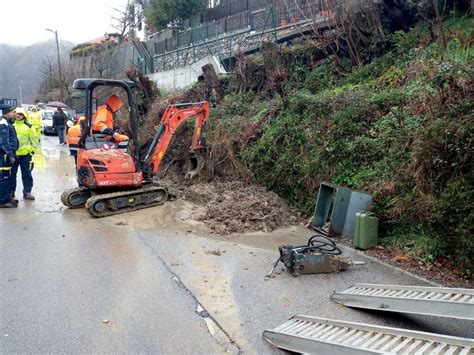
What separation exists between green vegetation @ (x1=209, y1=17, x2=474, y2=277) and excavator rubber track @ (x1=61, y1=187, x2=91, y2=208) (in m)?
3.57

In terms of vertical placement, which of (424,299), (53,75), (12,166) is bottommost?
(424,299)

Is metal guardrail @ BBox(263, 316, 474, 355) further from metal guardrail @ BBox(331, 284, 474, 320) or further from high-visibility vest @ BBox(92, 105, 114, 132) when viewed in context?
high-visibility vest @ BBox(92, 105, 114, 132)

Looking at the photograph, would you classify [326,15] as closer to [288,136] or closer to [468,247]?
[288,136]

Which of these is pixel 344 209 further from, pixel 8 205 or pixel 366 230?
pixel 8 205

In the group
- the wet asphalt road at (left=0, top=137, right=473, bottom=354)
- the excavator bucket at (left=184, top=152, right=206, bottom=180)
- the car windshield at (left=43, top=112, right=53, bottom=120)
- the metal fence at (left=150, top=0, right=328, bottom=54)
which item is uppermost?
the metal fence at (left=150, top=0, right=328, bottom=54)

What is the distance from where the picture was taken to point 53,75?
49.6 metres

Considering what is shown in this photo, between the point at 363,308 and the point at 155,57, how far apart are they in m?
22.4

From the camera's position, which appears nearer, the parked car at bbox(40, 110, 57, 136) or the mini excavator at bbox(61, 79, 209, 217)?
the mini excavator at bbox(61, 79, 209, 217)

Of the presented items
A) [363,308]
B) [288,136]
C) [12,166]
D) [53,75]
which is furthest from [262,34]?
[53,75]

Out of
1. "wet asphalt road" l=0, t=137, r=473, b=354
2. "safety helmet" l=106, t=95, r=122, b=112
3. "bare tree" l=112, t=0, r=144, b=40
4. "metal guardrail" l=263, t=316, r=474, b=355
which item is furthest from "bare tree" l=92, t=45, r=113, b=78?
"metal guardrail" l=263, t=316, r=474, b=355

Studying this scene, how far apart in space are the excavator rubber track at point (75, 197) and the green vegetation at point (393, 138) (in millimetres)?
3567

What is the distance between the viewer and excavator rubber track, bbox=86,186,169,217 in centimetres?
773

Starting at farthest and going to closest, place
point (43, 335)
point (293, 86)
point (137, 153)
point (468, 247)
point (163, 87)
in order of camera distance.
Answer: point (163, 87) → point (293, 86) → point (137, 153) → point (468, 247) → point (43, 335)

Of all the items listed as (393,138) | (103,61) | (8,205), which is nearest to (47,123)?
(103,61)
